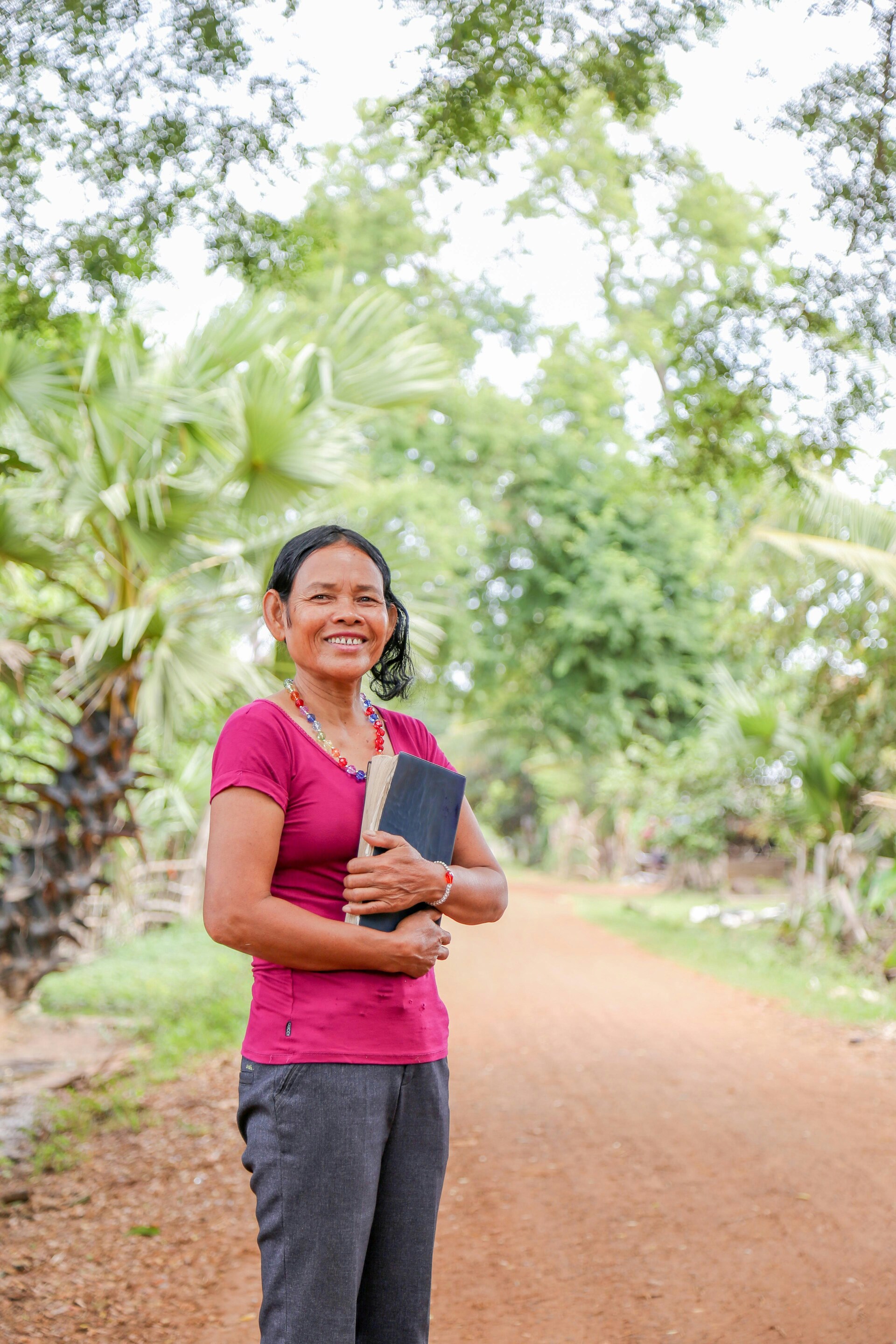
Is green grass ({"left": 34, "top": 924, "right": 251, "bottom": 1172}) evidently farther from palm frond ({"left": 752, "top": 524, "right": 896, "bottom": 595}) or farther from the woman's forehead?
palm frond ({"left": 752, "top": 524, "right": 896, "bottom": 595})

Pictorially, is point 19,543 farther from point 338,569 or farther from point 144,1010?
point 338,569

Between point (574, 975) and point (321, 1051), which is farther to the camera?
point (574, 975)

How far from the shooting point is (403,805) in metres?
2.19

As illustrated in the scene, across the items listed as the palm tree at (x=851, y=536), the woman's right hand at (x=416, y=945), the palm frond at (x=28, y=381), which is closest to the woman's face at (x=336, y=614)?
the woman's right hand at (x=416, y=945)

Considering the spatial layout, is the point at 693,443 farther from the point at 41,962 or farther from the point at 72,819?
the point at 41,962

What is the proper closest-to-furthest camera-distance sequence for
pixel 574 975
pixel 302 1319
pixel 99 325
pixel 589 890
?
pixel 302 1319
pixel 99 325
pixel 574 975
pixel 589 890

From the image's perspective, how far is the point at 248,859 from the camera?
2.07 metres

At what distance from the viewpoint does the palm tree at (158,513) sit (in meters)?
7.32

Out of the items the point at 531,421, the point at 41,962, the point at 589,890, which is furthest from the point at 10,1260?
the point at 589,890

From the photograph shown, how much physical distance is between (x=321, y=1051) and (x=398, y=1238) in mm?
418

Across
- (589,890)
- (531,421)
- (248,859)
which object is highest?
(531,421)

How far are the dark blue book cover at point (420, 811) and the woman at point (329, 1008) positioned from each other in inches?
1.0

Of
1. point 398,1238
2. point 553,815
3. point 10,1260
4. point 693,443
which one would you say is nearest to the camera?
point 398,1238

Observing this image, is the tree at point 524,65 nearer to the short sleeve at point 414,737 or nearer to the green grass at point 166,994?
the short sleeve at point 414,737
